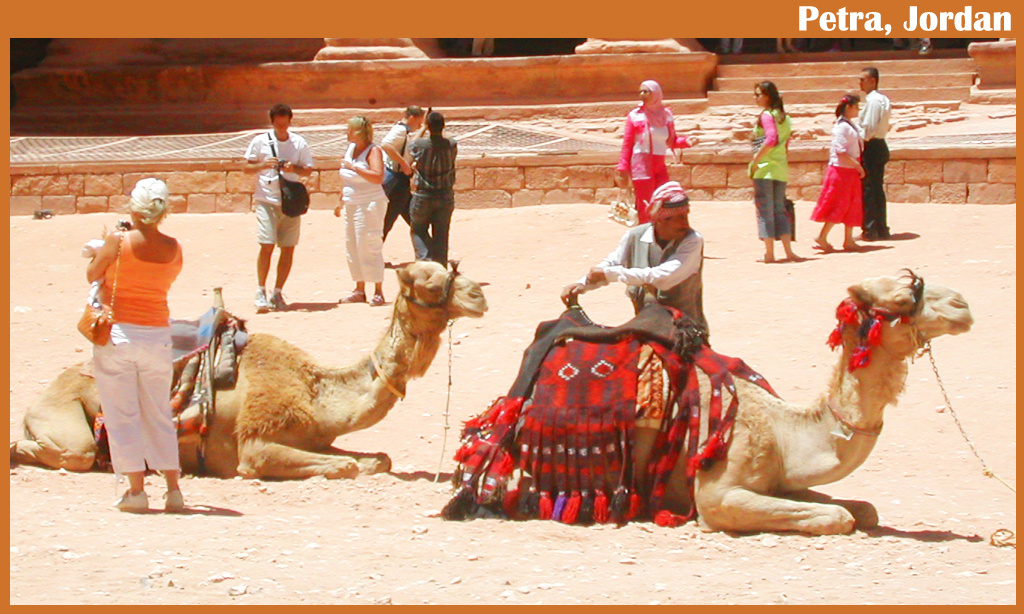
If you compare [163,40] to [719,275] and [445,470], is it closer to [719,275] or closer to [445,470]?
[719,275]

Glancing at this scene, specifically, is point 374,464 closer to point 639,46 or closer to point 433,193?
point 433,193

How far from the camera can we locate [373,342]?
11.4 metres

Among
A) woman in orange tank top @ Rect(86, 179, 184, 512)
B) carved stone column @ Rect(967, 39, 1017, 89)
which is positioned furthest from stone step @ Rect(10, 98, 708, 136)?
woman in orange tank top @ Rect(86, 179, 184, 512)

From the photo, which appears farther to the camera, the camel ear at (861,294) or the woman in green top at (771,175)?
the woman in green top at (771,175)

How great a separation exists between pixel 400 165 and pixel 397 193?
0.42 metres

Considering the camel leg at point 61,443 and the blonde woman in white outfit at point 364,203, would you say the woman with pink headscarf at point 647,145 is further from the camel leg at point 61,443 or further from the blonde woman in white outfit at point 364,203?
the camel leg at point 61,443

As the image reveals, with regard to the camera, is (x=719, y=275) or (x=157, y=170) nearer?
(x=719, y=275)

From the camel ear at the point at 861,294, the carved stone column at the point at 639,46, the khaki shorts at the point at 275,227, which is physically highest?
the carved stone column at the point at 639,46

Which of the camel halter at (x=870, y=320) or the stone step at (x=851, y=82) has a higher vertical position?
the stone step at (x=851, y=82)

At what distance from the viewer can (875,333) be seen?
623 centimetres

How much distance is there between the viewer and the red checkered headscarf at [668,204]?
22.6 feet

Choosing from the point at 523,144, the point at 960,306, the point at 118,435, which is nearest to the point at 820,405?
the point at 960,306

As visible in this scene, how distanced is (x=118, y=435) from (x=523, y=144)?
12.3 metres

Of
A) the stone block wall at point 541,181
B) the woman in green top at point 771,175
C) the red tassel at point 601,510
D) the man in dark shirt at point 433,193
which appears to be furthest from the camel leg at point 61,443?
the stone block wall at point 541,181
